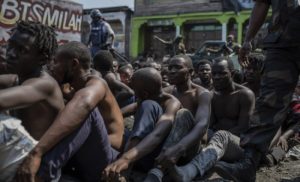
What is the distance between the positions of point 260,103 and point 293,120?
1.82m

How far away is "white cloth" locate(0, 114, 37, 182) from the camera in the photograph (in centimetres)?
215

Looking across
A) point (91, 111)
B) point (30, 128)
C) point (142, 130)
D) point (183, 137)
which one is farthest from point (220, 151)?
point (30, 128)

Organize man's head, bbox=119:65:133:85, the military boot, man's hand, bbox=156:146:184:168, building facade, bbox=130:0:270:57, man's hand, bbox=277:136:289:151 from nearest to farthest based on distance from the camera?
1. man's hand, bbox=156:146:184:168
2. the military boot
3. man's hand, bbox=277:136:289:151
4. man's head, bbox=119:65:133:85
5. building facade, bbox=130:0:270:57

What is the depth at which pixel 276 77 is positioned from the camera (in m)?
2.98

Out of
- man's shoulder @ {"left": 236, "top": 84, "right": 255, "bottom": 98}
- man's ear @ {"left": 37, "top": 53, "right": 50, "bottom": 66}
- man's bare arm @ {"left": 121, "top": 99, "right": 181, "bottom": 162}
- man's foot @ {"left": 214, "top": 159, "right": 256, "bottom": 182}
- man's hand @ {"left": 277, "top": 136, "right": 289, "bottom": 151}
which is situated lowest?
man's hand @ {"left": 277, "top": 136, "right": 289, "bottom": 151}

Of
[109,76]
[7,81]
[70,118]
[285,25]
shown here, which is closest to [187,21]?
[109,76]

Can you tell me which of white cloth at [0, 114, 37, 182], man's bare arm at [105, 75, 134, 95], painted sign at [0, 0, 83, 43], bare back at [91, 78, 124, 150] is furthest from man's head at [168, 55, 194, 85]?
painted sign at [0, 0, 83, 43]

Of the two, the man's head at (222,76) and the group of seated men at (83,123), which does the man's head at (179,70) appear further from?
the man's head at (222,76)

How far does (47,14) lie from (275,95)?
6031mm

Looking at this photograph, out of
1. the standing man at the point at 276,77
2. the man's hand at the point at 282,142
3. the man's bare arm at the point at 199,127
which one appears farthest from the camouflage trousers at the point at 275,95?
the man's hand at the point at 282,142

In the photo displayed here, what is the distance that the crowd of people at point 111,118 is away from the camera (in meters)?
2.29

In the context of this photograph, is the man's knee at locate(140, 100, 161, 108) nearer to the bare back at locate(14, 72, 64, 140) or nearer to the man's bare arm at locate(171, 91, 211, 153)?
the man's bare arm at locate(171, 91, 211, 153)

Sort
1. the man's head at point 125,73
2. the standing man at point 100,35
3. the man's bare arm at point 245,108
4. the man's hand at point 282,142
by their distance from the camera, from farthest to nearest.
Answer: the standing man at point 100,35
the man's head at point 125,73
the man's hand at point 282,142
the man's bare arm at point 245,108

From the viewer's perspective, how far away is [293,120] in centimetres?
470
